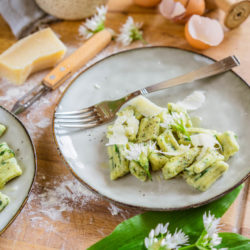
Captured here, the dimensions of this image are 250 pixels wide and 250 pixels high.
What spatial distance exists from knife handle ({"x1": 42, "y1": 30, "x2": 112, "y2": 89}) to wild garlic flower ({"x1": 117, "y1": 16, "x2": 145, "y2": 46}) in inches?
2.4

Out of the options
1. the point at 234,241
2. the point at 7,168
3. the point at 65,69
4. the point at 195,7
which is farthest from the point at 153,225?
the point at 195,7

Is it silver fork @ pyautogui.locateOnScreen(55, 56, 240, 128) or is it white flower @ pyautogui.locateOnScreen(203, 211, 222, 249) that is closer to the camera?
white flower @ pyautogui.locateOnScreen(203, 211, 222, 249)

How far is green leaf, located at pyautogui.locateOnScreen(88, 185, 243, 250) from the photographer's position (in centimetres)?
114

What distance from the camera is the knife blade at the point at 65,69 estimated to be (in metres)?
1.52

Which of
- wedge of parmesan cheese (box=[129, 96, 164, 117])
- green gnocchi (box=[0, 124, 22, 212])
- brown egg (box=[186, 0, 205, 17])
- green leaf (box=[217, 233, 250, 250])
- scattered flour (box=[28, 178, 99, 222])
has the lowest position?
scattered flour (box=[28, 178, 99, 222])

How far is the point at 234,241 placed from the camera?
1137 millimetres

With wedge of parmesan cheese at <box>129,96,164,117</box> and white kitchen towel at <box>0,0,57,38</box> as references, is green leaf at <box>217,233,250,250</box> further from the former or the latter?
white kitchen towel at <box>0,0,57,38</box>

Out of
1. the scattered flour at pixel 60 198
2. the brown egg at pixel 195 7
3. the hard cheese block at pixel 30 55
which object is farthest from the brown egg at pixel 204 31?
the scattered flour at pixel 60 198

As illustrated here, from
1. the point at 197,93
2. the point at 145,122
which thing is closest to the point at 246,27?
the point at 197,93

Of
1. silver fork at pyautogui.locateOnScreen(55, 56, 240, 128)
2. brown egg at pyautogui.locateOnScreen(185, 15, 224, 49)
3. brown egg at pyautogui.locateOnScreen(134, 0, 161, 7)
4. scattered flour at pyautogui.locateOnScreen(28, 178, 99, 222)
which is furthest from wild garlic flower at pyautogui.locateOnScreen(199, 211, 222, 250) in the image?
brown egg at pyautogui.locateOnScreen(134, 0, 161, 7)

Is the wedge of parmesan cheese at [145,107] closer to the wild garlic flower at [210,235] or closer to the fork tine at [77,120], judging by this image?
the fork tine at [77,120]

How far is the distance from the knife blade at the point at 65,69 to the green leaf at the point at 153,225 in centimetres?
66

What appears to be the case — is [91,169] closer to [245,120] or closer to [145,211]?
[145,211]

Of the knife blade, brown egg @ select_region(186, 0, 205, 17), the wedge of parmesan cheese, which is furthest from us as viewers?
brown egg @ select_region(186, 0, 205, 17)
